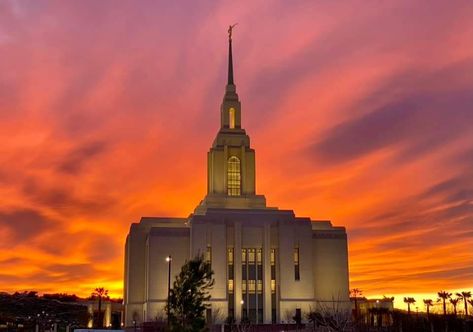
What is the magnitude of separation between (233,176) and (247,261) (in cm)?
1445

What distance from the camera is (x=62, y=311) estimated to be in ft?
312

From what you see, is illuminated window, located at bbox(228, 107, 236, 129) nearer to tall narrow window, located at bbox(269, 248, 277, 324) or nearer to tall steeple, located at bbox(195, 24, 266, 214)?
tall steeple, located at bbox(195, 24, 266, 214)

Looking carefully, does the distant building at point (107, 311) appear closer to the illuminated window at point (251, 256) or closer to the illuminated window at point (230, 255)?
the illuminated window at point (230, 255)

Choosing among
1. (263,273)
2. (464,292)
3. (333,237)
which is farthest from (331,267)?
(464,292)

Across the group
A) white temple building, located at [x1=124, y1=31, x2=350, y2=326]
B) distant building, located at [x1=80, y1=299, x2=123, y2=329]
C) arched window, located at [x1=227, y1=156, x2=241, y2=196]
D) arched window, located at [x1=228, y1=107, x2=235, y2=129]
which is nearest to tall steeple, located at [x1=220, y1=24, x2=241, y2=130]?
arched window, located at [x1=228, y1=107, x2=235, y2=129]

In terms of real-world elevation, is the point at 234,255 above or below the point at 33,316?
above

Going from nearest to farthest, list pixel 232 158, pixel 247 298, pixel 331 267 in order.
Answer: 1. pixel 247 298
2. pixel 331 267
3. pixel 232 158

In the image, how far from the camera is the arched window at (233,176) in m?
90.4

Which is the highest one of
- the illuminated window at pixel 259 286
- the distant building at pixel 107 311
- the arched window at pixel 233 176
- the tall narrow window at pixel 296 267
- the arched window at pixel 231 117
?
the arched window at pixel 231 117

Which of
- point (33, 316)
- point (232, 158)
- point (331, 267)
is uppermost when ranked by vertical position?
point (232, 158)

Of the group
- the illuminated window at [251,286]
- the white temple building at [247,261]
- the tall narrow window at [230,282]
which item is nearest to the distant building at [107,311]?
the white temple building at [247,261]

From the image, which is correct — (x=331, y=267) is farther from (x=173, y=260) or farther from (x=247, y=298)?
(x=173, y=260)

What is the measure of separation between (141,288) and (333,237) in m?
26.2

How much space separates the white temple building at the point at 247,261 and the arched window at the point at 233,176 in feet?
7.10
